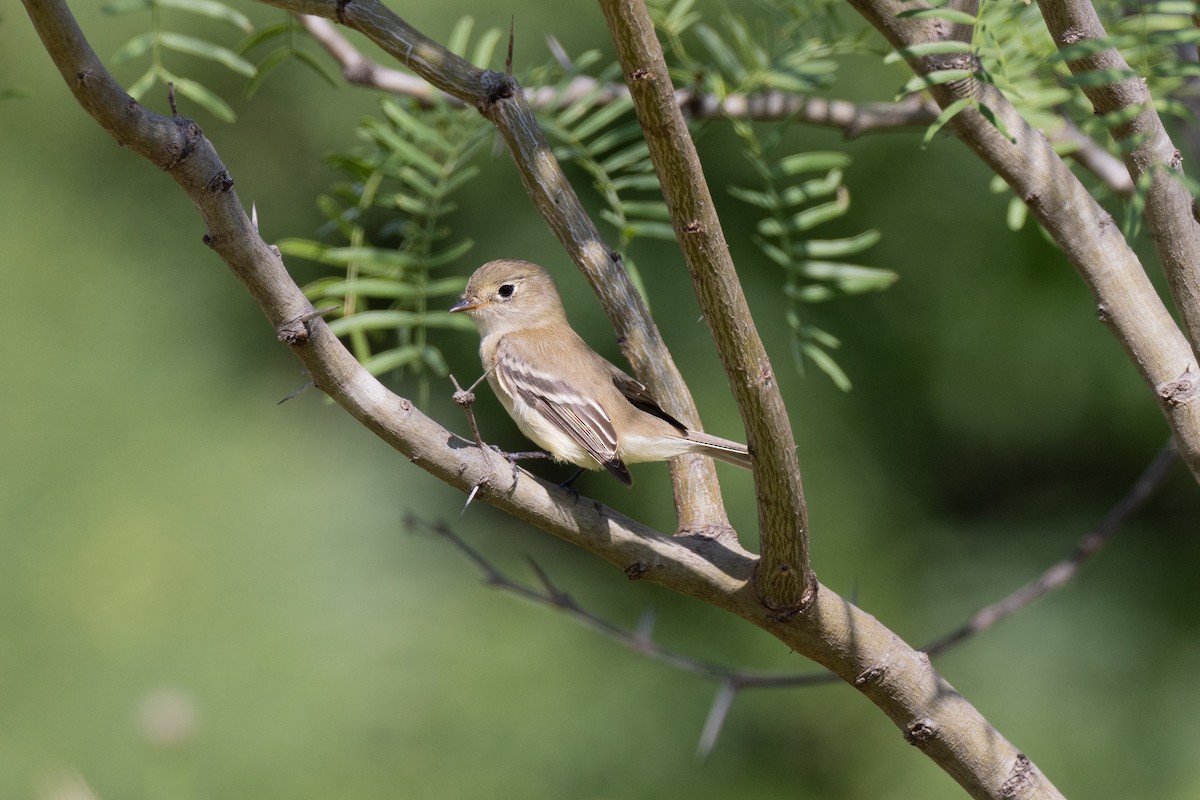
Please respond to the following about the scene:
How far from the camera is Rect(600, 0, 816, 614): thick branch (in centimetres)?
135

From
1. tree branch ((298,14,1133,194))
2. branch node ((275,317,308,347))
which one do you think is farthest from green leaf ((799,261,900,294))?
branch node ((275,317,308,347))

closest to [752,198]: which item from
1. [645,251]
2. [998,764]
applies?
[998,764]

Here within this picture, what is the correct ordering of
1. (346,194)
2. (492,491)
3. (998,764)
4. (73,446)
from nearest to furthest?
(492,491), (998,764), (346,194), (73,446)

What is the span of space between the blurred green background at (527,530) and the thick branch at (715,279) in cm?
211

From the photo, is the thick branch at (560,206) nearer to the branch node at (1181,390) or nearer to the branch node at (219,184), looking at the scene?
the branch node at (219,184)

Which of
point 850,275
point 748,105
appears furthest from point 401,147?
point 850,275

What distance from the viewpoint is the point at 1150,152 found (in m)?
1.52

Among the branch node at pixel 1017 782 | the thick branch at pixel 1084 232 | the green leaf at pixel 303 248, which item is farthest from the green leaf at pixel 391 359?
the branch node at pixel 1017 782

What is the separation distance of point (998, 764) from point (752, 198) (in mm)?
1198

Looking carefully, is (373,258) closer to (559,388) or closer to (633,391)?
(559,388)

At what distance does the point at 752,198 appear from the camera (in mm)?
2357

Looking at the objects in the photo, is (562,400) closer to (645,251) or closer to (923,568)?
(645,251)

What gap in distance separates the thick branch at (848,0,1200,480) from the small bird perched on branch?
716mm

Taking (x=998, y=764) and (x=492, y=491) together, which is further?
(x=998, y=764)
